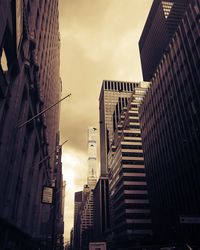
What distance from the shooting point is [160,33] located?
435 feet

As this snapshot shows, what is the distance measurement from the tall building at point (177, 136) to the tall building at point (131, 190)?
68.2ft

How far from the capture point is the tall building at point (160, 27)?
124562 millimetres

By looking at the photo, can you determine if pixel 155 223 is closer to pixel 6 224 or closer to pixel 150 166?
pixel 150 166

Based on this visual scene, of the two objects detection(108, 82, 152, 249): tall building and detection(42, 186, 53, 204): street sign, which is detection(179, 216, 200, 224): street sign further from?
detection(108, 82, 152, 249): tall building

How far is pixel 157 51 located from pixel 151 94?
206 ft

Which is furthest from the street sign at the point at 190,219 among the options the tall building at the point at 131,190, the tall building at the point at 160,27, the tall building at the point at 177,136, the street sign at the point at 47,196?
the tall building at the point at 160,27

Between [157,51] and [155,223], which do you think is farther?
[157,51]

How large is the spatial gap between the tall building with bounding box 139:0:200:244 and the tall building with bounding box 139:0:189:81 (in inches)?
2074

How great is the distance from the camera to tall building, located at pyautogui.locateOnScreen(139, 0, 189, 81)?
12456 centimetres

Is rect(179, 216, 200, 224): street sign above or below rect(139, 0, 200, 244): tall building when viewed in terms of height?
below

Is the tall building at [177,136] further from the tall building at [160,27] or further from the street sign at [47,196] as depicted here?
the tall building at [160,27]

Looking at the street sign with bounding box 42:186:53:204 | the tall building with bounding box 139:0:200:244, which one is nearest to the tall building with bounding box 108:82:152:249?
the tall building with bounding box 139:0:200:244

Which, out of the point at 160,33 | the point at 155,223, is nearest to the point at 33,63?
the point at 155,223

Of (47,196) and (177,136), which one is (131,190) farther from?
(47,196)
